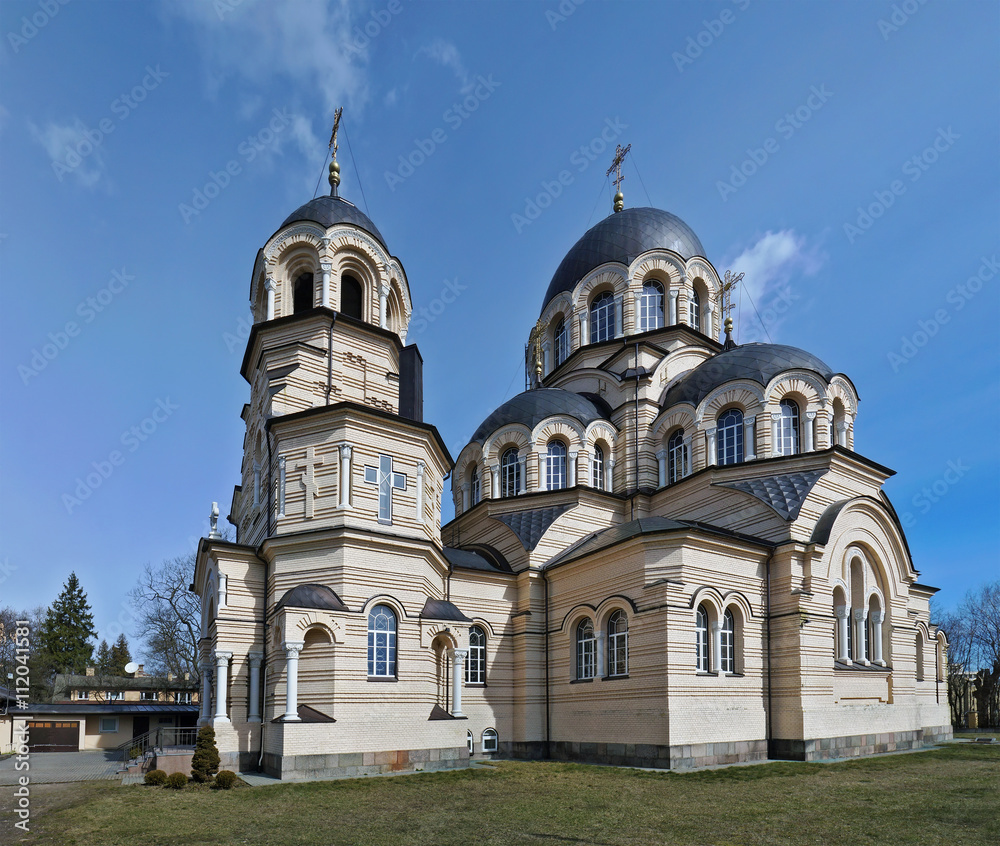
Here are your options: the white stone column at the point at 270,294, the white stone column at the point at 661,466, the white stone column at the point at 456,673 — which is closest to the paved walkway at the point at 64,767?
the white stone column at the point at 456,673

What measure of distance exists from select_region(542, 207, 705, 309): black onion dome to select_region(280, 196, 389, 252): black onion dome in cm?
1008

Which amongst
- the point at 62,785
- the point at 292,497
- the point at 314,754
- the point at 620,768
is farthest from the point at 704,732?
the point at 62,785

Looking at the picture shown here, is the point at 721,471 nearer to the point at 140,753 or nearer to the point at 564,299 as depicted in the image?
the point at 564,299

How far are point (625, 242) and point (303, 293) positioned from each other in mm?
12887

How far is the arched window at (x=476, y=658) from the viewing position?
21.2m

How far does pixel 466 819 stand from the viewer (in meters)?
11.7

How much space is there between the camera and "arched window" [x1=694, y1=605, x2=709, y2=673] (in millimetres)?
18516

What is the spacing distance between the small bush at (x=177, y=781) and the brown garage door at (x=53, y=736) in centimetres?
1247

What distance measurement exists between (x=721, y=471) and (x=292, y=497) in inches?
474

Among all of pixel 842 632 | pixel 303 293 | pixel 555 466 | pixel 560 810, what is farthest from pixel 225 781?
pixel 842 632

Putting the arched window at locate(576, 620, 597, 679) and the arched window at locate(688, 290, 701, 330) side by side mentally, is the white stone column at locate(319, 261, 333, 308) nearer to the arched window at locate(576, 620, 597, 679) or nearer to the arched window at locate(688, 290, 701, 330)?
the arched window at locate(576, 620, 597, 679)

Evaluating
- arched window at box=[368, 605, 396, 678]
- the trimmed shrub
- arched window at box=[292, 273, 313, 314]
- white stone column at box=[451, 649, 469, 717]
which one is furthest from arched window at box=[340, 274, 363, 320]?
the trimmed shrub

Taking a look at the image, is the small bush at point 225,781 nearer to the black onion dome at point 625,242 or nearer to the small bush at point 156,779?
the small bush at point 156,779

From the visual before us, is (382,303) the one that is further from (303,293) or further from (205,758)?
(205,758)
